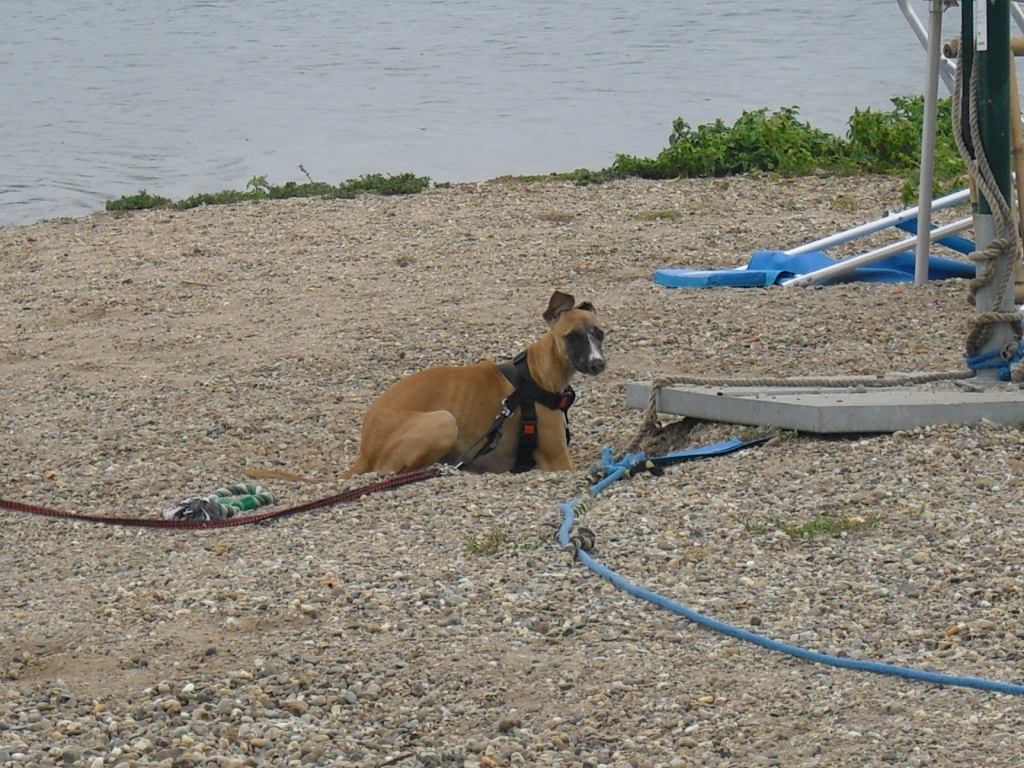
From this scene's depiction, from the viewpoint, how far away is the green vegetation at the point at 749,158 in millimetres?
12945

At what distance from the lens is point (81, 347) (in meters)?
8.99

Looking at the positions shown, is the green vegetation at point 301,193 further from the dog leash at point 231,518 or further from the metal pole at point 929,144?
the dog leash at point 231,518

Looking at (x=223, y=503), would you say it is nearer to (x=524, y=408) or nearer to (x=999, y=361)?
(x=524, y=408)

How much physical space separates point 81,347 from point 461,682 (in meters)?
5.53

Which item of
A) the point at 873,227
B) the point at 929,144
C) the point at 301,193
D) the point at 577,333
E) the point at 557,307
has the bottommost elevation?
the point at 577,333

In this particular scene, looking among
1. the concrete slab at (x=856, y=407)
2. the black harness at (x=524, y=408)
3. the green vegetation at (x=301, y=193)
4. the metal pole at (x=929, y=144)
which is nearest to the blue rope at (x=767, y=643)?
the concrete slab at (x=856, y=407)

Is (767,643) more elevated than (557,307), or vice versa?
(557,307)

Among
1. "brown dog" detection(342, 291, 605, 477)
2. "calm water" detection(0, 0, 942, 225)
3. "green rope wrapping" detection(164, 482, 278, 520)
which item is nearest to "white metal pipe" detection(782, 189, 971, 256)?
"brown dog" detection(342, 291, 605, 477)

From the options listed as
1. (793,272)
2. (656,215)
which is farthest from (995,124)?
(656,215)

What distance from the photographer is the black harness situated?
22.3 feet

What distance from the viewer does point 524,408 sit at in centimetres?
677

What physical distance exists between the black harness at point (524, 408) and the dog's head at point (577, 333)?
5.9 inches

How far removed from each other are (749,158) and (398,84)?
10.7 metres

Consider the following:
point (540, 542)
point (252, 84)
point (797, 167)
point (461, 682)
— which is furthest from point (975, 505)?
point (252, 84)
